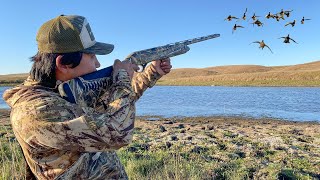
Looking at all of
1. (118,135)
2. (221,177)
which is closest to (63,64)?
(118,135)

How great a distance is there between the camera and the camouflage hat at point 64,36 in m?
2.55

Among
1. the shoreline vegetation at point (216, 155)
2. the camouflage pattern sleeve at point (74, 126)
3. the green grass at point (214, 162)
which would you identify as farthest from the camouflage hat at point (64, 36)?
the green grass at point (214, 162)

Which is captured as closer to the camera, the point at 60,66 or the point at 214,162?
the point at 60,66

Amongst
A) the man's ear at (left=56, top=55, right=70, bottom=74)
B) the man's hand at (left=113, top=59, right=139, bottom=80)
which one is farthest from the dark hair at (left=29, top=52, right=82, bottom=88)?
the man's hand at (left=113, top=59, right=139, bottom=80)

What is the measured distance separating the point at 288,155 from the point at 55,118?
27.8ft

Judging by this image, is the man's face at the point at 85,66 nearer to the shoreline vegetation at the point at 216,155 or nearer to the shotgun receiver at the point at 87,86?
the shotgun receiver at the point at 87,86

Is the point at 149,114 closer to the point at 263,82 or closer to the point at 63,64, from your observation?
the point at 63,64

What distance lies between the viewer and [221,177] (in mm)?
7652

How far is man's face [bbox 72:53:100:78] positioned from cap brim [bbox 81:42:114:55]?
40 millimetres

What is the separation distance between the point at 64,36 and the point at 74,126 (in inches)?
24.8

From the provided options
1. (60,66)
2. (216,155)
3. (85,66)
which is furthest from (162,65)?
(216,155)

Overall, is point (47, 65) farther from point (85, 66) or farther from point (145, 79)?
point (145, 79)

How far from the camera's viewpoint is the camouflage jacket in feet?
7.57

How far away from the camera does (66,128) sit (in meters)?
2.29
